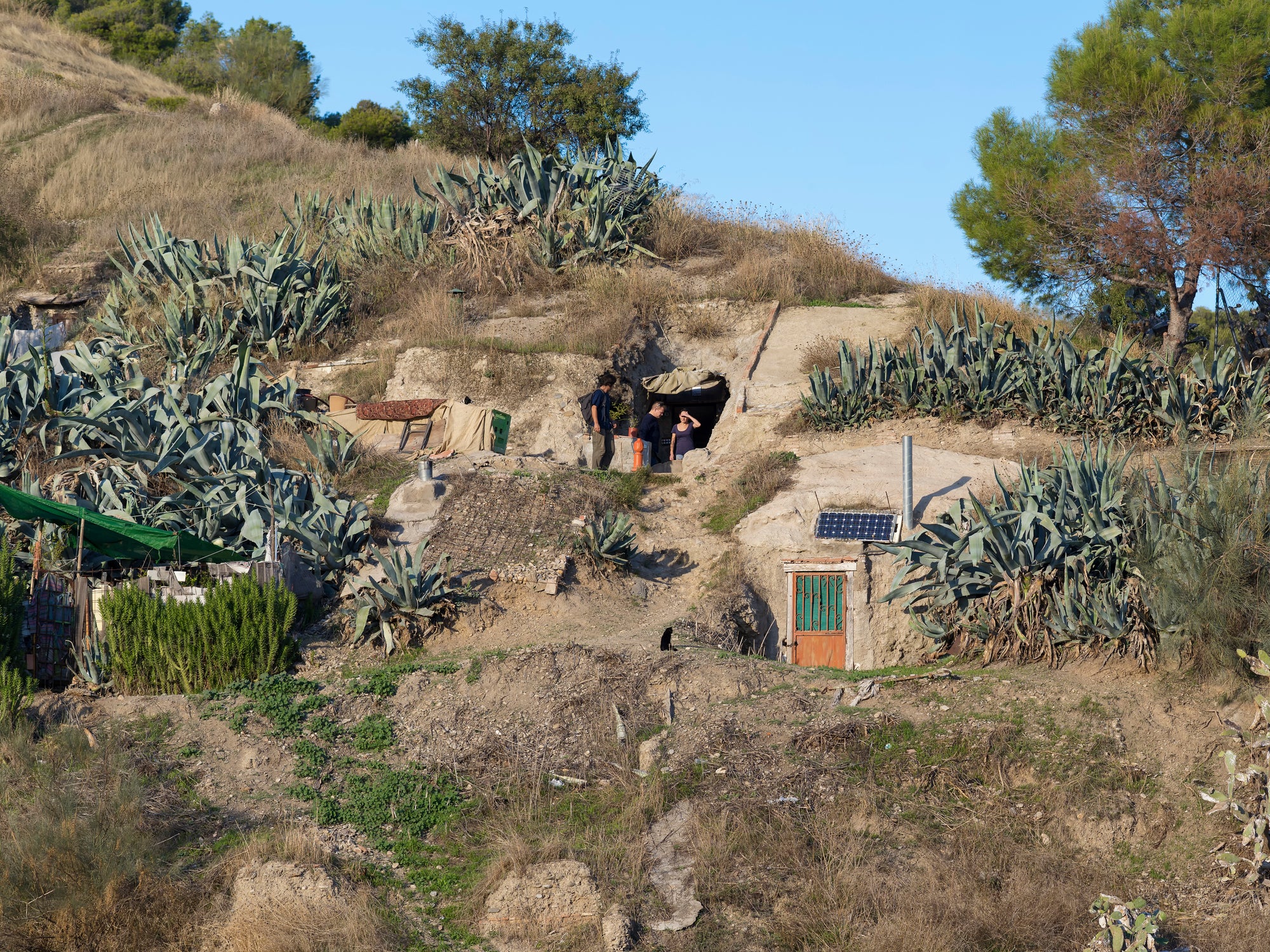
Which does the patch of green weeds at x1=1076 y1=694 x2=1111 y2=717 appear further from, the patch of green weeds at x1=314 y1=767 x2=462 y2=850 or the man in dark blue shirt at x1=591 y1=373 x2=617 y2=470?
the man in dark blue shirt at x1=591 y1=373 x2=617 y2=470

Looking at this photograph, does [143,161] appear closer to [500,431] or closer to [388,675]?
[500,431]

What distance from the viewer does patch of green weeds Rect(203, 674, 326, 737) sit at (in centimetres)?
1055

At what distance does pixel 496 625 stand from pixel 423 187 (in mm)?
16280

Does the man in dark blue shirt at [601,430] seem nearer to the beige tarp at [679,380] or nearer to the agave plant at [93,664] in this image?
the beige tarp at [679,380]

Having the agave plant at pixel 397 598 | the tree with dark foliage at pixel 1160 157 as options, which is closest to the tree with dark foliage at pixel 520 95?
the tree with dark foliage at pixel 1160 157

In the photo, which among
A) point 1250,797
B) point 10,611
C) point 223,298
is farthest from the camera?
point 223,298

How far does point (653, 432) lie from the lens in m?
18.2

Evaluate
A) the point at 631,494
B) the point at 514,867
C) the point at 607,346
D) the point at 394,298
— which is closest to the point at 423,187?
the point at 394,298

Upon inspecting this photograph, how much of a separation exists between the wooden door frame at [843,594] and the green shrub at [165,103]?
25.0m

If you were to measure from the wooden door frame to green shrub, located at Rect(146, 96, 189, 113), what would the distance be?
2504 cm

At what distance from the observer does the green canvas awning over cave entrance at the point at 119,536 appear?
11.5m

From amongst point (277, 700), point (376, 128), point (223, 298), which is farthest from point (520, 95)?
point (277, 700)

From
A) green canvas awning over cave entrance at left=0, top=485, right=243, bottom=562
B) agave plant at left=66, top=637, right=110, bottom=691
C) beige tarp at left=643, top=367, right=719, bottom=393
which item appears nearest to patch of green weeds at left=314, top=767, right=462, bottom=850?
agave plant at left=66, top=637, right=110, bottom=691

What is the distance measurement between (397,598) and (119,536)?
2720 millimetres
